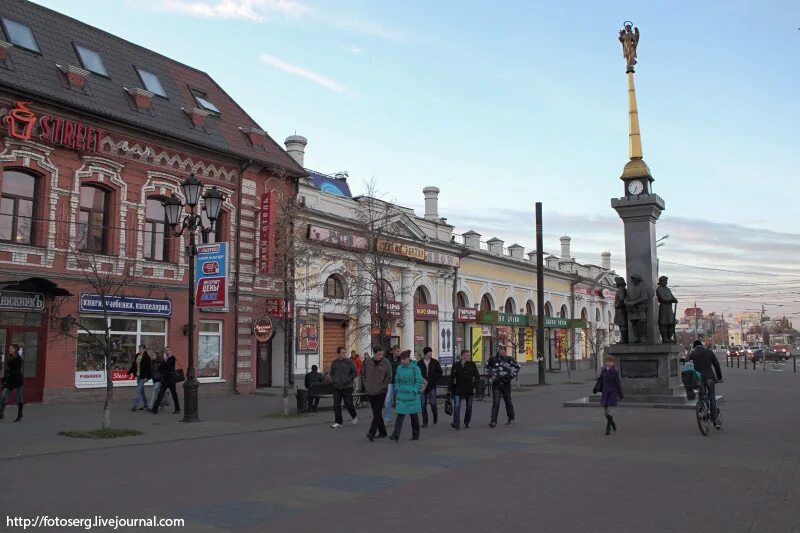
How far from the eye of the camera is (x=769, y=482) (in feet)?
29.1

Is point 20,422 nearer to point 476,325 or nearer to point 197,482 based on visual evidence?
point 197,482

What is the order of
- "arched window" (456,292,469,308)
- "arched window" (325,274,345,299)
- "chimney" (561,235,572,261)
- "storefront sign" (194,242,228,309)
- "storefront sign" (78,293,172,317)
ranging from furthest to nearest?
1. "chimney" (561,235,572,261)
2. "arched window" (456,292,469,308)
3. "arched window" (325,274,345,299)
4. "storefront sign" (78,293,172,317)
5. "storefront sign" (194,242,228,309)

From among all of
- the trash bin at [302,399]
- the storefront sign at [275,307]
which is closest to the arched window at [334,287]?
the storefront sign at [275,307]

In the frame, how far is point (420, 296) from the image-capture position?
39844 millimetres

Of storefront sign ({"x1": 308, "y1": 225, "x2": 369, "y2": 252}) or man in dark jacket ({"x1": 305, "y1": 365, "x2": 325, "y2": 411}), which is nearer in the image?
man in dark jacket ({"x1": 305, "y1": 365, "x2": 325, "y2": 411})

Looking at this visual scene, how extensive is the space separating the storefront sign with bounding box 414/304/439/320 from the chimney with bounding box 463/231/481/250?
21.2ft

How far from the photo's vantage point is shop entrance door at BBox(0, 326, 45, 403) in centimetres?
1992

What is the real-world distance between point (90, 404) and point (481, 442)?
13.1 meters

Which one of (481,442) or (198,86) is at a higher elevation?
(198,86)

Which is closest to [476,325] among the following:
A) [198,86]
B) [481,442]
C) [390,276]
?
[390,276]

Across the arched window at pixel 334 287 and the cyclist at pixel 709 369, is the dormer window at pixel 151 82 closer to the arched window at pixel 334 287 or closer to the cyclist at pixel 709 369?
the arched window at pixel 334 287

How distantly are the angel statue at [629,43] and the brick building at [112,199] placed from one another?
1342 centimetres

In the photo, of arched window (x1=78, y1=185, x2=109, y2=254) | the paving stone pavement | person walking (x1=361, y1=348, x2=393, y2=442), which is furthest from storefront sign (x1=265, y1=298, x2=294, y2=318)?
person walking (x1=361, y1=348, x2=393, y2=442)

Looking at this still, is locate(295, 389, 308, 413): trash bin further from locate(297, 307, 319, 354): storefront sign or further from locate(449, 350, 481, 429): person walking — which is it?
locate(297, 307, 319, 354): storefront sign
